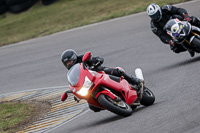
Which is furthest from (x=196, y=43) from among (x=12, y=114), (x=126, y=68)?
(x=12, y=114)

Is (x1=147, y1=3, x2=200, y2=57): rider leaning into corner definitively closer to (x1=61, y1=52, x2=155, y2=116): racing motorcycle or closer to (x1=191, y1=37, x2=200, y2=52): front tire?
(x1=191, y1=37, x2=200, y2=52): front tire

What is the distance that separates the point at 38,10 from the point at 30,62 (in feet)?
26.7

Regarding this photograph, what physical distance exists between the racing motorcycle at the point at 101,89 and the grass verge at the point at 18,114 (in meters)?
2.18

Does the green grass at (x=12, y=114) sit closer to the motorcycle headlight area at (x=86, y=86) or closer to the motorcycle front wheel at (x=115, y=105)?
the motorcycle headlight area at (x=86, y=86)

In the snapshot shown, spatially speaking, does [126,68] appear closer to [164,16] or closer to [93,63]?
[164,16]

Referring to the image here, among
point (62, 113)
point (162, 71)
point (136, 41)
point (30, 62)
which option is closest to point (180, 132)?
point (62, 113)

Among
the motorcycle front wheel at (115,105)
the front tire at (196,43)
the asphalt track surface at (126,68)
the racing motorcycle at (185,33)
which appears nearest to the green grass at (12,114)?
the asphalt track surface at (126,68)

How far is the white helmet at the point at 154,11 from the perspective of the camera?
1092 centimetres

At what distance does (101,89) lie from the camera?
6961 mm

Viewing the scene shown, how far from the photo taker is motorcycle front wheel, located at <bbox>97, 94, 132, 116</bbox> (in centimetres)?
658

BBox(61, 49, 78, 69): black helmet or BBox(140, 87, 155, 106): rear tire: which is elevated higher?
BBox(61, 49, 78, 69): black helmet

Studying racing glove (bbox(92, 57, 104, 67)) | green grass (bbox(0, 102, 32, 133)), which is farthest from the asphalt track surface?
green grass (bbox(0, 102, 32, 133))

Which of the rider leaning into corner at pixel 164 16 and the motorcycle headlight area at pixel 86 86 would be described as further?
the rider leaning into corner at pixel 164 16

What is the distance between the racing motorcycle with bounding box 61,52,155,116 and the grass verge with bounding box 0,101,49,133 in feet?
7.16
